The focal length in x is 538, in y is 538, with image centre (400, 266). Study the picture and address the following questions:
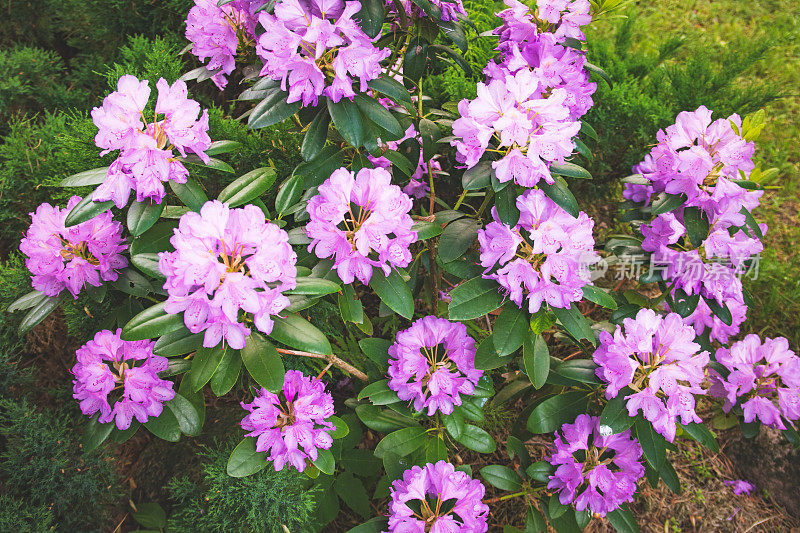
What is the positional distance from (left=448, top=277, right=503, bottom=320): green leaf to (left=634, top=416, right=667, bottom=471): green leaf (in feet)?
1.78

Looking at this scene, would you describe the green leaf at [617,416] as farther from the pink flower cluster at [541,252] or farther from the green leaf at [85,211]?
the green leaf at [85,211]

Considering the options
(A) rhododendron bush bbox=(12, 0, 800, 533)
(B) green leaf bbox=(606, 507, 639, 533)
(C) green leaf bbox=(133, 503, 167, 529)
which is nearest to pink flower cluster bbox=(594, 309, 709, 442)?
(A) rhododendron bush bbox=(12, 0, 800, 533)

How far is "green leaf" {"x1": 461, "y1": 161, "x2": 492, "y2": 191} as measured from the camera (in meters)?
1.33

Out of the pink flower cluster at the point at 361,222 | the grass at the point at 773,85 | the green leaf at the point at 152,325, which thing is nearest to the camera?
the green leaf at the point at 152,325

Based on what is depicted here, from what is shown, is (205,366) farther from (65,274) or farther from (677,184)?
(677,184)

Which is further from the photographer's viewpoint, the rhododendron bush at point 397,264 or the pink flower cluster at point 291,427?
the pink flower cluster at point 291,427

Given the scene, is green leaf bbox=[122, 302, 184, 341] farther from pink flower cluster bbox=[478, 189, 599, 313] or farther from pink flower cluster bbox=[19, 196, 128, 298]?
pink flower cluster bbox=[478, 189, 599, 313]

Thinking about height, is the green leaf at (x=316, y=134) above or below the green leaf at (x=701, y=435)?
above

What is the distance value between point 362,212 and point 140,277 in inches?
28.0

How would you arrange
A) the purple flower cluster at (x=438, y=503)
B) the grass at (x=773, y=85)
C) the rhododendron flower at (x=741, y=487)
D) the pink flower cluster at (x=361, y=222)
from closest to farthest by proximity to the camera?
the pink flower cluster at (x=361, y=222) → the purple flower cluster at (x=438, y=503) → the rhododendron flower at (x=741, y=487) → the grass at (x=773, y=85)

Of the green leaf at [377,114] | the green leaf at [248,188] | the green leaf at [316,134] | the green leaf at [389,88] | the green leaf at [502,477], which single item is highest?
the green leaf at [389,88]

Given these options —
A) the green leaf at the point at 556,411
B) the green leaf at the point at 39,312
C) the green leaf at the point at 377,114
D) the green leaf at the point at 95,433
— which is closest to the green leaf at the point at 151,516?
the green leaf at the point at 95,433

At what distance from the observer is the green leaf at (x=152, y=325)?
1120mm

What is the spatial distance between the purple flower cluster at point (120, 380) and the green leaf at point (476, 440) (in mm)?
844
